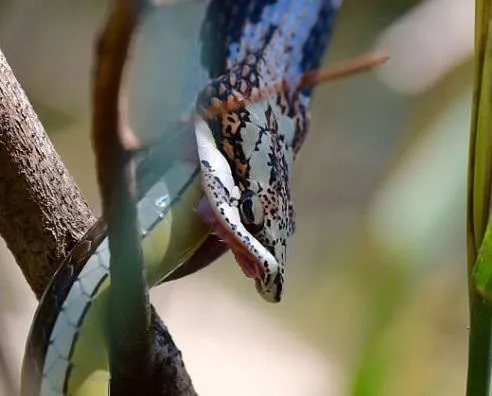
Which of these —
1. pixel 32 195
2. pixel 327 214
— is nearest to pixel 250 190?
pixel 32 195

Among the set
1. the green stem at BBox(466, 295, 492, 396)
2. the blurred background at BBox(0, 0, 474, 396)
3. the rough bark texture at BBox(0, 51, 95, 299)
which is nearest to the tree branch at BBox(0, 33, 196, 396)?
the rough bark texture at BBox(0, 51, 95, 299)

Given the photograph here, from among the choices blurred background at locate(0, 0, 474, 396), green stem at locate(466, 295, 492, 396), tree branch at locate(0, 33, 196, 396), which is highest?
tree branch at locate(0, 33, 196, 396)

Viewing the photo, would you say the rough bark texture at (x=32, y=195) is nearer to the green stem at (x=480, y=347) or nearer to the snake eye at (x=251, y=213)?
the snake eye at (x=251, y=213)

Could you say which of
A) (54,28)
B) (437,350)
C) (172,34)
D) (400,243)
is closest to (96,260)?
(400,243)

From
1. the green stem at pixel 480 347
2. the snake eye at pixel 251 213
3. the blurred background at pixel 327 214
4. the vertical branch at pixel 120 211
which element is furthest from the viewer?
the blurred background at pixel 327 214

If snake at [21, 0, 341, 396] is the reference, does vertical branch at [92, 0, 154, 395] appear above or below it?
above

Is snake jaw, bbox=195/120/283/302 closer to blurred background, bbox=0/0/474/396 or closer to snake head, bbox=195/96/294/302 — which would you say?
snake head, bbox=195/96/294/302

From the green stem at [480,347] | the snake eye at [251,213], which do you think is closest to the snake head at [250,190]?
the snake eye at [251,213]
